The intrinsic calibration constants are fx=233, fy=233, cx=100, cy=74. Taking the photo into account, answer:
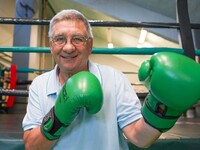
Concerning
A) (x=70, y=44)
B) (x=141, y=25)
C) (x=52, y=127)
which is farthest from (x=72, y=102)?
(x=141, y=25)

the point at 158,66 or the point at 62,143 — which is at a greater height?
the point at 158,66

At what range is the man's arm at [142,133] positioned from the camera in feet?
2.19

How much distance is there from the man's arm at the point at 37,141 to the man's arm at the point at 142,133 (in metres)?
0.25

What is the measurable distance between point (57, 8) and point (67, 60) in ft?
16.0

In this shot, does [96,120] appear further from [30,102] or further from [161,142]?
[161,142]

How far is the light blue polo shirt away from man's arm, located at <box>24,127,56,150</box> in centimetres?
4

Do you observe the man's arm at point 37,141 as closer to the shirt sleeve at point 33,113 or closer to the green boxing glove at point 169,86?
the shirt sleeve at point 33,113

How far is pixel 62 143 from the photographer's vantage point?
77 centimetres

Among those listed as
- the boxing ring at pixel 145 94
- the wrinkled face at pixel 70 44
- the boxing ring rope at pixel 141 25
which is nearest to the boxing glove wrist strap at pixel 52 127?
the wrinkled face at pixel 70 44

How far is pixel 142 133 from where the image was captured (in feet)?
2.28

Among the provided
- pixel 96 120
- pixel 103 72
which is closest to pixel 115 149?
pixel 96 120

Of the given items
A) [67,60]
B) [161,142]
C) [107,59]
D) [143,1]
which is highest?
[143,1]

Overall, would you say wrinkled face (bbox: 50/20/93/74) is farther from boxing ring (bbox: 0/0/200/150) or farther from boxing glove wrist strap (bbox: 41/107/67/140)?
boxing ring (bbox: 0/0/200/150)

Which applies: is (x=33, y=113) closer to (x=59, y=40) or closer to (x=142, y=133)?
(x=59, y=40)
